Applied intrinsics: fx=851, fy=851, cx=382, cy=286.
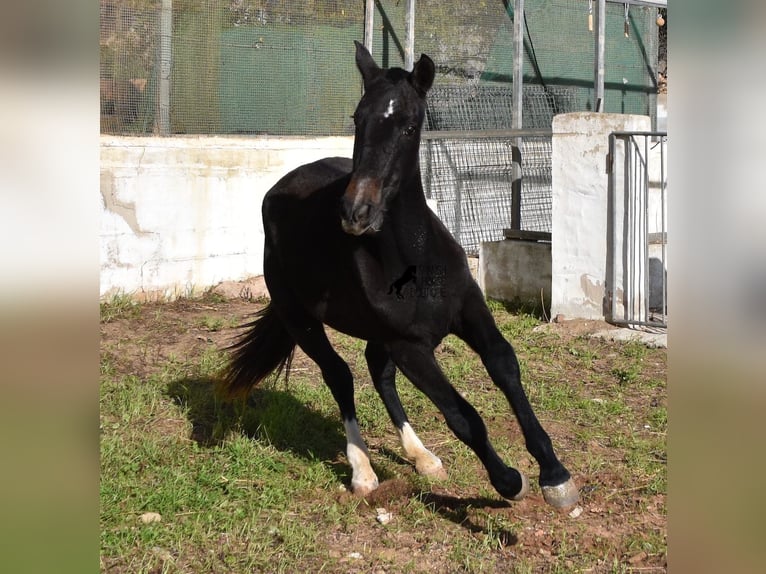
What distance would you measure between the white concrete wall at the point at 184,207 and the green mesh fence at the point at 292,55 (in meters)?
0.22

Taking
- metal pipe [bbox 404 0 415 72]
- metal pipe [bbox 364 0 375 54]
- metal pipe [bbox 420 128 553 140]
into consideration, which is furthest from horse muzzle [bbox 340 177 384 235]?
metal pipe [bbox 364 0 375 54]

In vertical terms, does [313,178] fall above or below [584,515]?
above

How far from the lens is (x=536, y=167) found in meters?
9.57

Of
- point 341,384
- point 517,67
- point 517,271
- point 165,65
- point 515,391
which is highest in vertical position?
point 517,67

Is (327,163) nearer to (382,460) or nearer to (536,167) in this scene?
(382,460)

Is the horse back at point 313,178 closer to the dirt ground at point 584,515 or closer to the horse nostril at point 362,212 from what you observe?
the horse nostril at point 362,212

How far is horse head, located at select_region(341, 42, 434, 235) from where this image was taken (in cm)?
338

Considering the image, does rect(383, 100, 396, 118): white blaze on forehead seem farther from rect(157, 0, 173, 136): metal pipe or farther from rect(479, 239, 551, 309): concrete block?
rect(157, 0, 173, 136): metal pipe

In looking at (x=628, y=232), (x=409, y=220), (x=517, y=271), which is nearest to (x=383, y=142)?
(x=409, y=220)

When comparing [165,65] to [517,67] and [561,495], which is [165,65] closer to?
[517,67]

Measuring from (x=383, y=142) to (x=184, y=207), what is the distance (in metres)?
5.71

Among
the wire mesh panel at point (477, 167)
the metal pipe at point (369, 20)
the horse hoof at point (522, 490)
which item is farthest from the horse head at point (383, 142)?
the metal pipe at point (369, 20)

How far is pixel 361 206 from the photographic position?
335 cm
